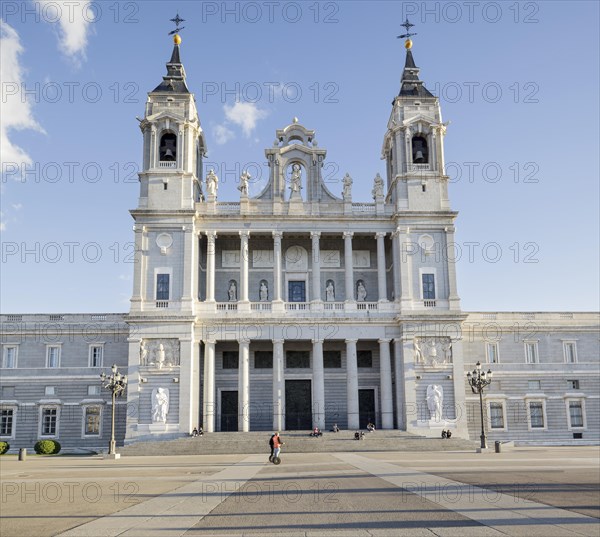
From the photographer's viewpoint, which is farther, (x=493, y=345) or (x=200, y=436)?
(x=493, y=345)

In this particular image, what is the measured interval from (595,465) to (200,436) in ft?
91.2

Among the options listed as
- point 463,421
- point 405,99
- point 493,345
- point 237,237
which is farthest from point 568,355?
point 237,237

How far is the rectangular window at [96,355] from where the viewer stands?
5556cm

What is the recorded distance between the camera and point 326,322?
5222cm

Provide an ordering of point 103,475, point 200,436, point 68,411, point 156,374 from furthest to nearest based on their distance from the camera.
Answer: point 68,411 → point 156,374 → point 200,436 → point 103,475

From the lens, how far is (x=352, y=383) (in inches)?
2018

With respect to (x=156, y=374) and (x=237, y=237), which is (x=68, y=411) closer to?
(x=156, y=374)

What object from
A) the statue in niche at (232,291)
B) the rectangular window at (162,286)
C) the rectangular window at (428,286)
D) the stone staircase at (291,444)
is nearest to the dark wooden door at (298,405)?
the stone staircase at (291,444)

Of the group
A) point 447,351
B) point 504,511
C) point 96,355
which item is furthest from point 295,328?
point 504,511

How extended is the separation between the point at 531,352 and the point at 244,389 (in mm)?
24623

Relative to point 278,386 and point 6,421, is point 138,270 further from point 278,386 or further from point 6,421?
point 6,421

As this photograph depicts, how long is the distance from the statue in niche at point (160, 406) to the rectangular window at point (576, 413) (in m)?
33.0

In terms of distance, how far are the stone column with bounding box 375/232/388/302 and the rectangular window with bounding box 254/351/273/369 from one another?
10.3 meters

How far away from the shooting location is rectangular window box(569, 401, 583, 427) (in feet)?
181
